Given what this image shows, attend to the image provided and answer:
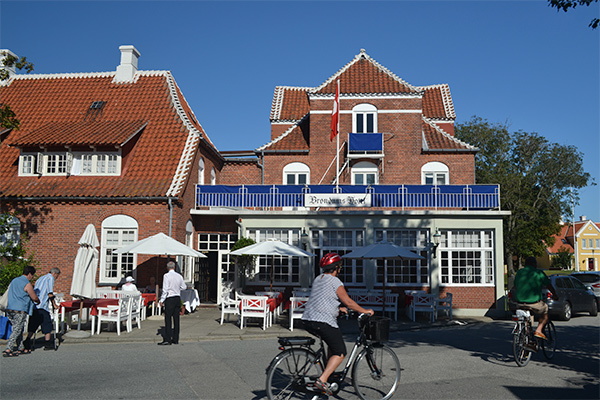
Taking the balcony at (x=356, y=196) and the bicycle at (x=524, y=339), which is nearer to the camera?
the bicycle at (x=524, y=339)

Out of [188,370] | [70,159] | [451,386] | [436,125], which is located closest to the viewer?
[451,386]

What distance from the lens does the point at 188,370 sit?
8.95m

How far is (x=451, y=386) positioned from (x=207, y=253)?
15.9 metres

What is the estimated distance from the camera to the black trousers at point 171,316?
12.0 m

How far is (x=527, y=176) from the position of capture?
4853 cm

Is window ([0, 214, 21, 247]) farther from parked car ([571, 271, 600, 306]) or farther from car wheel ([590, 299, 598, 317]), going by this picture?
parked car ([571, 271, 600, 306])

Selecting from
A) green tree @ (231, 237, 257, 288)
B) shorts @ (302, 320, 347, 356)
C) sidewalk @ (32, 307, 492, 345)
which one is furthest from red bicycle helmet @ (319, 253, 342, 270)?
Result: green tree @ (231, 237, 257, 288)

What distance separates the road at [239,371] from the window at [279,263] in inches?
314

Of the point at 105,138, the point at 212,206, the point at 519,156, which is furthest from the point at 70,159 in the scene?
the point at 519,156

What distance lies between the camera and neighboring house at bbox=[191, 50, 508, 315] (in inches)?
799

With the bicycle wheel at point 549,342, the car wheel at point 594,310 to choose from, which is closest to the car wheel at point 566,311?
the car wheel at point 594,310

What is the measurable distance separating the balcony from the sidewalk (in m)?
4.69

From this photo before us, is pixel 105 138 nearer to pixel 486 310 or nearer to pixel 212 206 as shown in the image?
pixel 212 206

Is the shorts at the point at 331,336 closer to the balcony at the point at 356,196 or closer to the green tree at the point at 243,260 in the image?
the green tree at the point at 243,260
